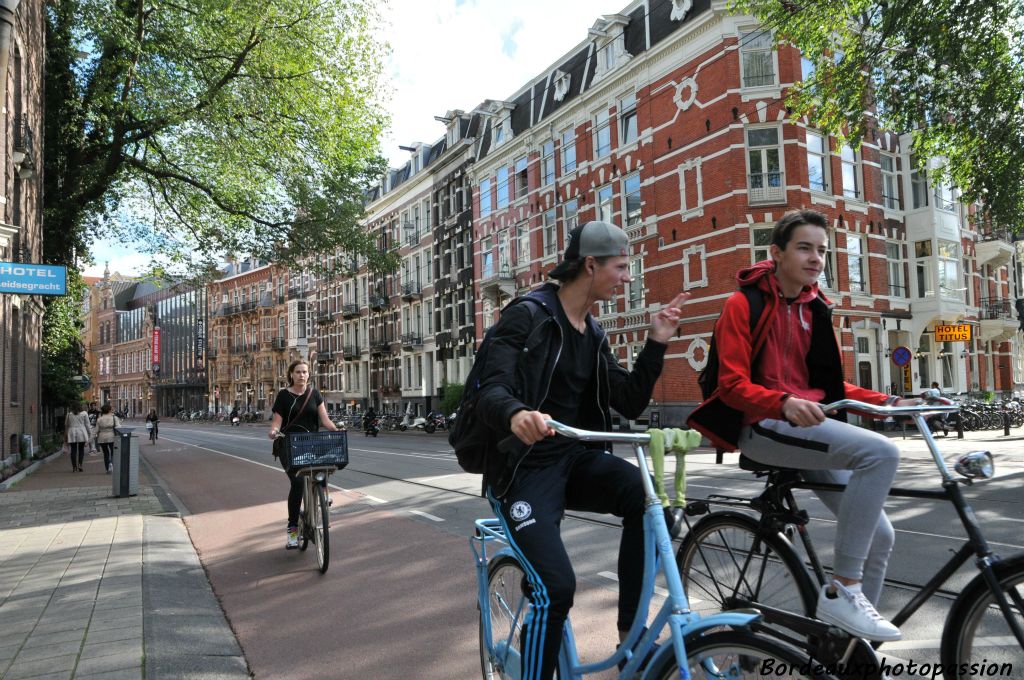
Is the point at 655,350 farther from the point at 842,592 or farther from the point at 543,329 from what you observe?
the point at 842,592

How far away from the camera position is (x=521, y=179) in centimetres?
3588

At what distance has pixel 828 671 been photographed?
178cm

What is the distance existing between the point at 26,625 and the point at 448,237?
3927 centimetres

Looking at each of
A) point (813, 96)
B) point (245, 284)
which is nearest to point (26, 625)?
point (813, 96)

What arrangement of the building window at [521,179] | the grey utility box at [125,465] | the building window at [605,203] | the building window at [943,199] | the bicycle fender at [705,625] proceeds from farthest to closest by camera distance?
the building window at [521,179] < the building window at [605,203] < the building window at [943,199] < the grey utility box at [125,465] < the bicycle fender at [705,625]

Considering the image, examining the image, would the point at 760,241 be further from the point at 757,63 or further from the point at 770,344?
the point at 770,344

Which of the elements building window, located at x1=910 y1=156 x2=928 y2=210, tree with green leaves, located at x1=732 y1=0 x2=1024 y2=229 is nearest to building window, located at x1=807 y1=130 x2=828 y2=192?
building window, located at x1=910 y1=156 x2=928 y2=210

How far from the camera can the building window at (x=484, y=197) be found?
39000mm

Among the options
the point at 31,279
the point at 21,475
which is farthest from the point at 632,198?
the point at 31,279

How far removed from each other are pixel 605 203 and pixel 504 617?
28.4 meters

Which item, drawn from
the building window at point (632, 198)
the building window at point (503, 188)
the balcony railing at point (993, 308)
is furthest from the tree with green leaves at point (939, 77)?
the building window at point (503, 188)

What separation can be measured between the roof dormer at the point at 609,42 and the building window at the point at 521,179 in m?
6.58

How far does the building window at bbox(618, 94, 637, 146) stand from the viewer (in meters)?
28.7

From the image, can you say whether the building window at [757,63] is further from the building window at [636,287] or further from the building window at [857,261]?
the building window at [636,287]
